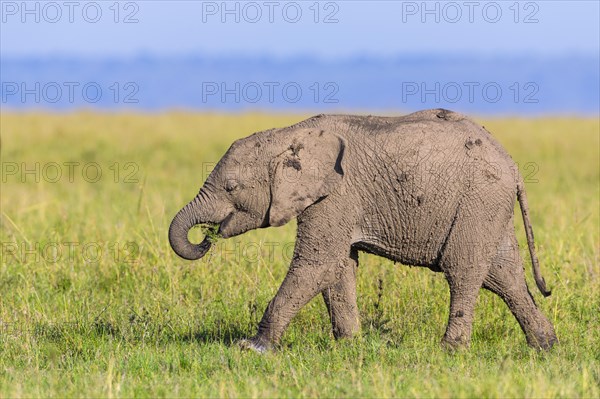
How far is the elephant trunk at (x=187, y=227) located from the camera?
7.71 meters

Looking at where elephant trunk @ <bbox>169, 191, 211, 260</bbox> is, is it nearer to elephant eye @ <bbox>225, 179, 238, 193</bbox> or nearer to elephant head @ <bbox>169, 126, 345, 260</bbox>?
elephant head @ <bbox>169, 126, 345, 260</bbox>

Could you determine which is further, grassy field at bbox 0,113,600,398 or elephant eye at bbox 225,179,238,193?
elephant eye at bbox 225,179,238,193

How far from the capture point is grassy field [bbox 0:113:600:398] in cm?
664

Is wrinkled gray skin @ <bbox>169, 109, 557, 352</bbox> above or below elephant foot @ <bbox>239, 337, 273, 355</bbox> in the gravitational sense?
above

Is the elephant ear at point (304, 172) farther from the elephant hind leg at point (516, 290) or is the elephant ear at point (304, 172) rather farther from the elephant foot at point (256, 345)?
the elephant hind leg at point (516, 290)

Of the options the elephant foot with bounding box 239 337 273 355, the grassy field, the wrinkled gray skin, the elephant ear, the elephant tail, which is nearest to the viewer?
the grassy field

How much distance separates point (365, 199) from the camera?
7.78 meters

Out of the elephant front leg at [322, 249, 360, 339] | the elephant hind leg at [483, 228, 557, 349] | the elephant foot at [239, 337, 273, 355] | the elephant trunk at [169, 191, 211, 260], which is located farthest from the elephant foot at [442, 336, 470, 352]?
the elephant trunk at [169, 191, 211, 260]

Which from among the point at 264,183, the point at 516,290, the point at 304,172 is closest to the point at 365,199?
the point at 304,172

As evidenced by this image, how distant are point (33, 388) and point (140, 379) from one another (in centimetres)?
70

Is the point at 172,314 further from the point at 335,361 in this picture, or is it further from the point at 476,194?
the point at 476,194

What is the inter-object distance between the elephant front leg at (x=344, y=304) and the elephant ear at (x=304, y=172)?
87 cm

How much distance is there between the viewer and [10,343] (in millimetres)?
8195

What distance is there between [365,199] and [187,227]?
1.30 meters
